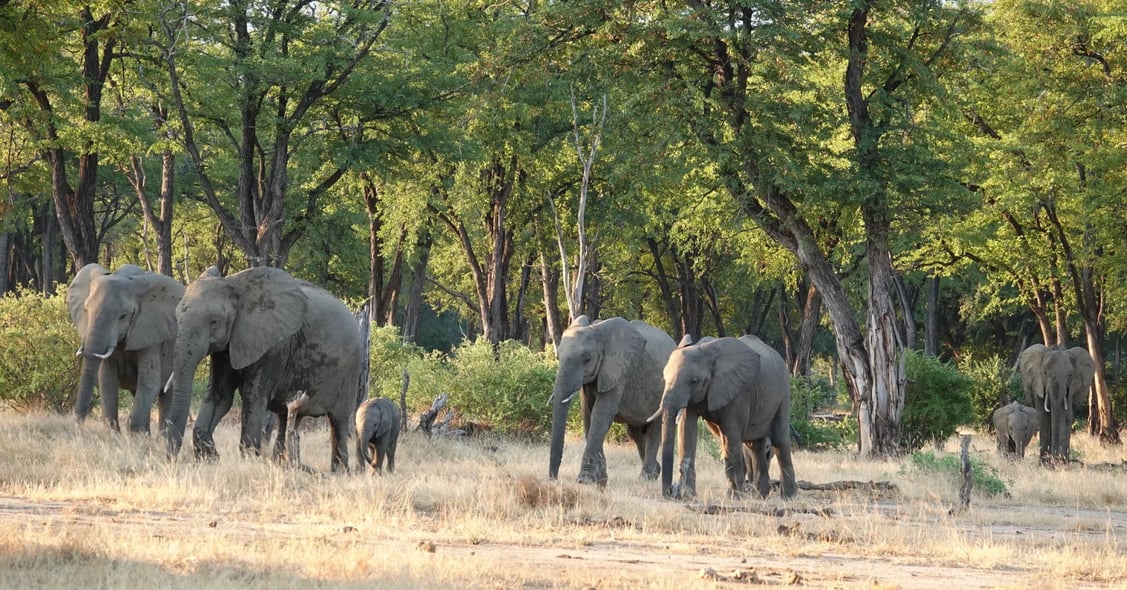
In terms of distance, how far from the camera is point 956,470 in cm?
1975

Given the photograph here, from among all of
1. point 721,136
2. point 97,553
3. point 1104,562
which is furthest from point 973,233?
point 97,553

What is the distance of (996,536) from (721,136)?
40.0 ft

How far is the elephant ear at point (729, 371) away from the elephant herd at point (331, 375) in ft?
0.05

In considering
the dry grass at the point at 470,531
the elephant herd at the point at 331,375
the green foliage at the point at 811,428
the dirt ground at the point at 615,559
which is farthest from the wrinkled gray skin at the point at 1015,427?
the dirt ground at the point at 615,559

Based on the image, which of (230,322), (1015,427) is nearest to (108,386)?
(230,322)

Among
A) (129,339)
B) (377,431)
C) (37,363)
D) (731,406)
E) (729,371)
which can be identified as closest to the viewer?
(729,371)

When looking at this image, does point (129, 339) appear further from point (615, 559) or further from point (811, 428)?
point (811, 428)

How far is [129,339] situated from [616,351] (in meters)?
6.56

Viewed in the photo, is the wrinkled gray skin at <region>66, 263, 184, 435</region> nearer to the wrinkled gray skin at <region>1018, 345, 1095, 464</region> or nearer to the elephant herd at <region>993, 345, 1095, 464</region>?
the elephant herd at <region>993, 345, 1095, 464</region>

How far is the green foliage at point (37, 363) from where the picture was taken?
23578 millimetres

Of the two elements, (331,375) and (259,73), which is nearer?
(331,375)

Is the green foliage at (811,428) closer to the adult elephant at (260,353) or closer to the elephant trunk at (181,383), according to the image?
the adult elephant at (260,353)

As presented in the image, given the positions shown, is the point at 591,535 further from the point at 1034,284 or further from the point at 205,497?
the point at 1034,284

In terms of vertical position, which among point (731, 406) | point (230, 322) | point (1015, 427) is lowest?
point (1015, 427)
